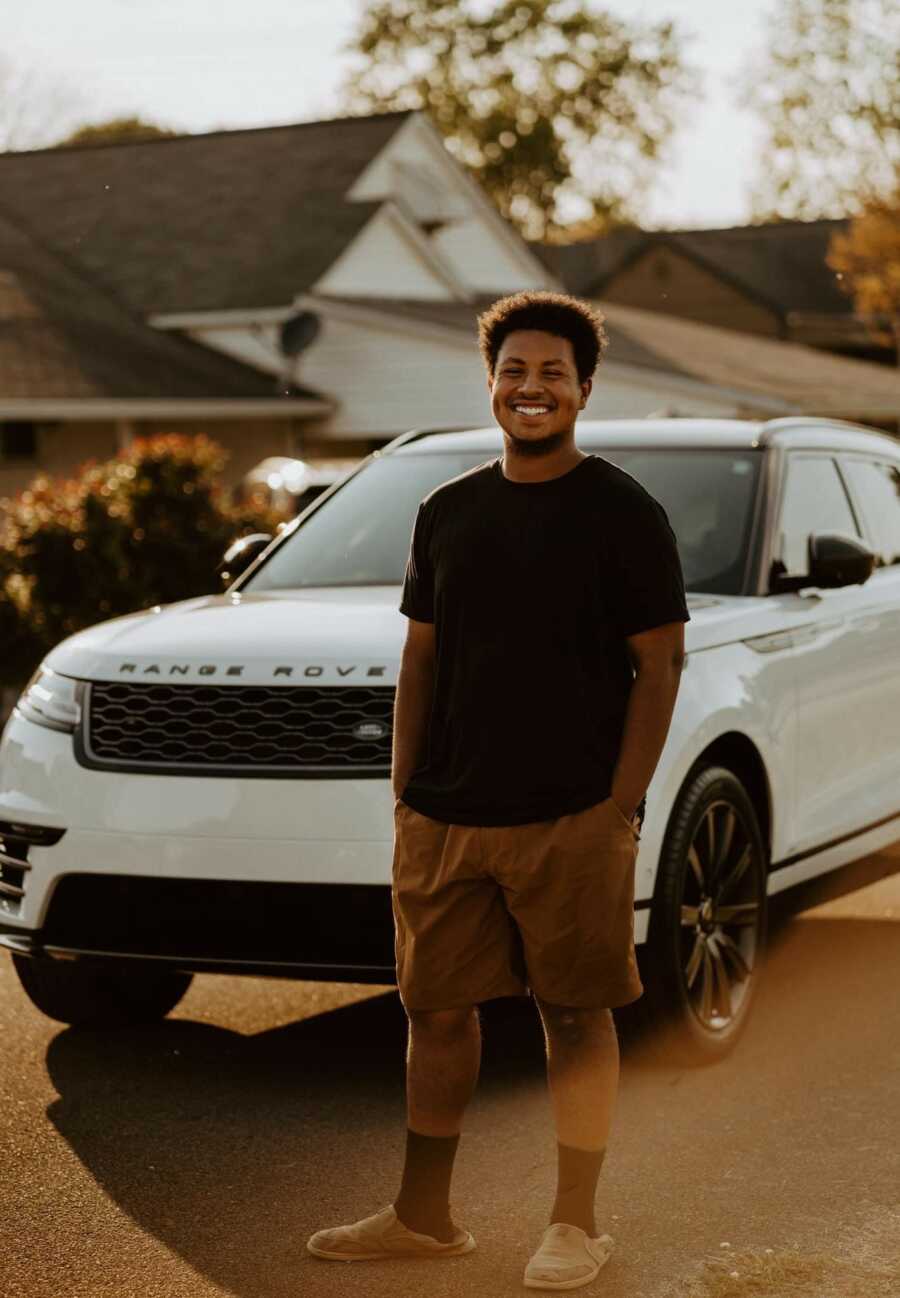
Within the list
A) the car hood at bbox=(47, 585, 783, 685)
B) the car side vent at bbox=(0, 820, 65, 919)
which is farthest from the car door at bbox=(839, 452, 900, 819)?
the car side vent at bbox=(0, 820, 65, 919)

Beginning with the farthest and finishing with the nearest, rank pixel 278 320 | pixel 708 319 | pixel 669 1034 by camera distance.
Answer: pixel 708 319 → pixel 278 320 → pixel 669 1034

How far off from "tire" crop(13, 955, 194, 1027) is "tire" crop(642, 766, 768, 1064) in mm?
1660

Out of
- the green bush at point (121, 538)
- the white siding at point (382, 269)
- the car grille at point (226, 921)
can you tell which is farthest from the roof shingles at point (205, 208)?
the car grille at point (226, 921)

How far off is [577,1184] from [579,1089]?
0.22 metres

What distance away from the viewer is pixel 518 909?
4.44 m

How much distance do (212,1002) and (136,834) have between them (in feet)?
5.30

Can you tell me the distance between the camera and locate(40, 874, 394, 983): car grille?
5.69 m

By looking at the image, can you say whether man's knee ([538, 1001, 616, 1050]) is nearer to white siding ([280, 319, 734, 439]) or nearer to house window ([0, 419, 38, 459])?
house window ([0, 419, 38, 459])

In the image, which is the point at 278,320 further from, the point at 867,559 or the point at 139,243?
the point at 867,559

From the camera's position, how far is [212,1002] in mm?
7320

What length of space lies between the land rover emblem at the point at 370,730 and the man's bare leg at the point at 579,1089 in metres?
1.40

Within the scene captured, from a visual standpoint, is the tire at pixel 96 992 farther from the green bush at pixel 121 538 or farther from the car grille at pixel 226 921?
the green bush at pixel 121 538

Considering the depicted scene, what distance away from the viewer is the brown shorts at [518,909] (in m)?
4.38

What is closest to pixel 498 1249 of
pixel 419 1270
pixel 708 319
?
pixel 419 1270
